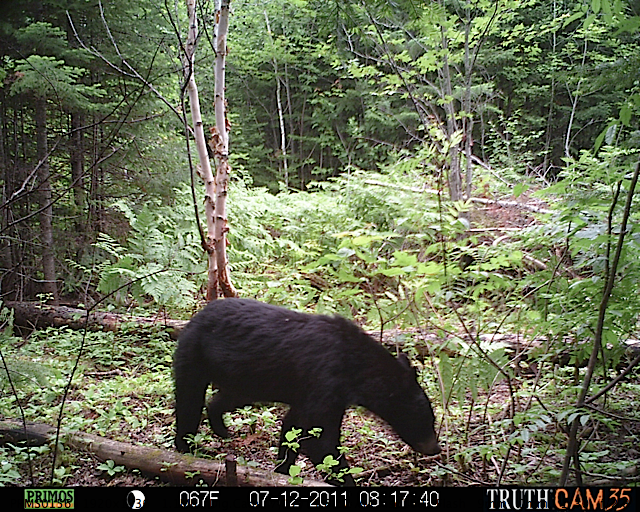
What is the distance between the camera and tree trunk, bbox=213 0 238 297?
247 cm

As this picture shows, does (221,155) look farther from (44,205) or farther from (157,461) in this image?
(44,205)

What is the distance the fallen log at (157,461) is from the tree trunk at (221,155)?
3.04 feet

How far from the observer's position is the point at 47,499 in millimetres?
1648

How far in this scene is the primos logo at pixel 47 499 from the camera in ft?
5.33

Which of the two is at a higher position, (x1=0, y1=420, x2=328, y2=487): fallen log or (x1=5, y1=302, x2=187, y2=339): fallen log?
(x1=5, y1=302, x2=187, y2=339): fallen log

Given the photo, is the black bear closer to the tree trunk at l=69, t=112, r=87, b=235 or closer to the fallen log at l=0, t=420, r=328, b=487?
the fallen log at l=0, t=420, r=328, b=487

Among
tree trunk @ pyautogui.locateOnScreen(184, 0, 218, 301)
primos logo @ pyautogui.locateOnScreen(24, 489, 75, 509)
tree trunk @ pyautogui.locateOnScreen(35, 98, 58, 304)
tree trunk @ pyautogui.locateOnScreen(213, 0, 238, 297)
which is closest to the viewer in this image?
primos logo @ pyautogui.locateOnScreen(24, 489, 75, 509)

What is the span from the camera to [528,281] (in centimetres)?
207

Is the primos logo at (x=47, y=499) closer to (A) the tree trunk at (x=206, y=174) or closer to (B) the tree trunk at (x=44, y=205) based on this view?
(A) the tree trunk at (x=206, y=174)

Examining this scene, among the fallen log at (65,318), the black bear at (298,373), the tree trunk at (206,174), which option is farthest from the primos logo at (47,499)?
the fallen log at (65,318)

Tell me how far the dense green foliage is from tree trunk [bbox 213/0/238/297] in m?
0.16

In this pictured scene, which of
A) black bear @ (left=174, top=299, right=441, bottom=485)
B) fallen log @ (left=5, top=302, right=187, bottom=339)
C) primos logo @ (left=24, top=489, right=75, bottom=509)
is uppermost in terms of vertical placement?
black bear @ (left=174, top=299, right=441, bottom=485)

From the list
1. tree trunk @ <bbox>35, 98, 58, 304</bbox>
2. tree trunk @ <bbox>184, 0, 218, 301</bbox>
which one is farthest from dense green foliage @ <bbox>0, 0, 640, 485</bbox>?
tree trunk @ <bbox>184, 0, 218, 301</bbox>

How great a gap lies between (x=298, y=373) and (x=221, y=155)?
4.21 ft
